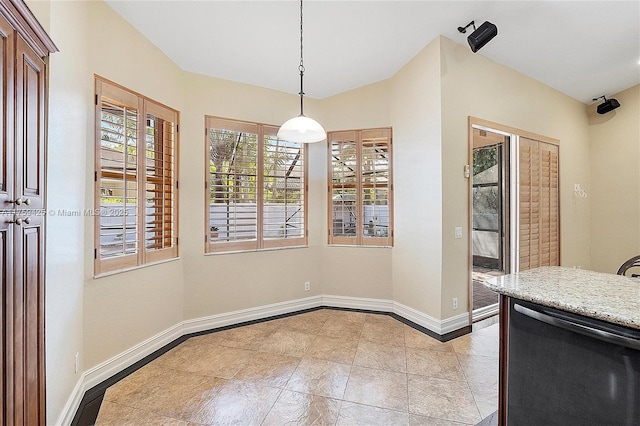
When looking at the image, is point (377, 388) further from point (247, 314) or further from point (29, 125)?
point (29, 125)

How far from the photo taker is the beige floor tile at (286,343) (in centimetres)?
282

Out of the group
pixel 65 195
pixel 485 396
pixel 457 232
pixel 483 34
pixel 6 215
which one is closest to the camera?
pixel 6 215

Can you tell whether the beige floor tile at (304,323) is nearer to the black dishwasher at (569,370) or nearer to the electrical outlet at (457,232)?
the electrical outlet at (457,232)

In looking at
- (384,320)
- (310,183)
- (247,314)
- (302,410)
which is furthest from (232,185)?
(384,320)

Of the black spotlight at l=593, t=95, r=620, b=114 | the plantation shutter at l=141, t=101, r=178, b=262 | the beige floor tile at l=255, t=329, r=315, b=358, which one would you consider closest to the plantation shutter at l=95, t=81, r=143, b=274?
the plantation shutter at l=141, t=101, r=178, b=262

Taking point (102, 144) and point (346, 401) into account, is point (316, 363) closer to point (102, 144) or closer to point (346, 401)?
point (346, 401)

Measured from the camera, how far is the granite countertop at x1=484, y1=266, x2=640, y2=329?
3.58ft

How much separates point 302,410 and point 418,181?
2.57m

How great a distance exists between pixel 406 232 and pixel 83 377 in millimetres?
3346

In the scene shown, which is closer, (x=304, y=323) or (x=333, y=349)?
(x=333, y=349)

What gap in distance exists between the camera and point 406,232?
3533 mm

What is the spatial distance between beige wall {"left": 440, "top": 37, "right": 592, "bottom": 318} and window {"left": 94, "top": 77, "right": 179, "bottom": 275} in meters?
2.93

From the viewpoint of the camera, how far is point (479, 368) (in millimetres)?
2504

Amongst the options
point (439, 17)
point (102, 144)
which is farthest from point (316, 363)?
point (439, 17)
